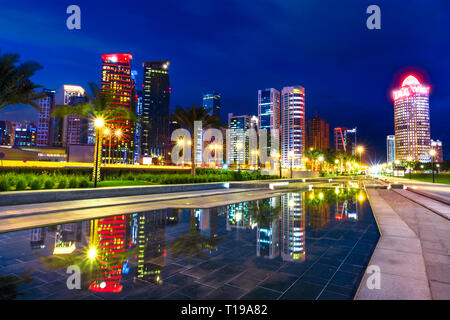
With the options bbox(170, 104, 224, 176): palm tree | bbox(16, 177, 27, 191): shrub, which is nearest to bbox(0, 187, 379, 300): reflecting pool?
bbox(16, 177, 27, 191): shrub

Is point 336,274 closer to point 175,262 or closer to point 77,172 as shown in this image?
point 175,262

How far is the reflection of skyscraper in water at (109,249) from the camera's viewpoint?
3.67 meters

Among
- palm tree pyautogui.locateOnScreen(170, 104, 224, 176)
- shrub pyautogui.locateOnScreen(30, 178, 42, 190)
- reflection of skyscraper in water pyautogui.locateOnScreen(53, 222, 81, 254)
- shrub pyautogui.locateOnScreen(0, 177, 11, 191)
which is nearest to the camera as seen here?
reflection of skyscraper in water pyautogui.locateOnScreen(53, 222, 81, 254)

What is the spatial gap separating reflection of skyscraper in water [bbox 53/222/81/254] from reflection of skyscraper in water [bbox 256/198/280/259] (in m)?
4.26

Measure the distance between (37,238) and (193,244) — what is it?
4.14m

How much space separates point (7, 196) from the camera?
10.6 meters

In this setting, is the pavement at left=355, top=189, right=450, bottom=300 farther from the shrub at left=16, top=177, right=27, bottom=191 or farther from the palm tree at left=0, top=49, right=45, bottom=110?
the palm tree at left=0, top=49, right=45, bottom=110

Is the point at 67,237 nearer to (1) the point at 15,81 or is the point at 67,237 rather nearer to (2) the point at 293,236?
(2) the point at 293,236

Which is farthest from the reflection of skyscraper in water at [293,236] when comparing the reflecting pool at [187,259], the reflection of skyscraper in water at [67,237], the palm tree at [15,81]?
the palm tree at [15,81]

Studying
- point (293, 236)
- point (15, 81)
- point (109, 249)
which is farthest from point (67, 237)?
point (15, 81)

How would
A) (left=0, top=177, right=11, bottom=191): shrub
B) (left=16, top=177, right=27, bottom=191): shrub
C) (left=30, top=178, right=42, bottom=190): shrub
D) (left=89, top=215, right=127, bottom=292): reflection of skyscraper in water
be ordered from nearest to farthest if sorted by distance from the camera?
(left=89, top=215, right=127, bottom=292): reflection of skyscraper in water, (left=0, top=177, right=11, bottom=191): shrub, (left=16, top=177, right=27, bottom=191): shrub, (left=30, top=178, right=42, bottom=190): shrub

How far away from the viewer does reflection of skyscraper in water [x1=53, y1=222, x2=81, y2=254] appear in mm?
5285

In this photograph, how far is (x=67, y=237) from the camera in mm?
6227

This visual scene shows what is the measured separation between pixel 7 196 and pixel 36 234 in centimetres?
625
